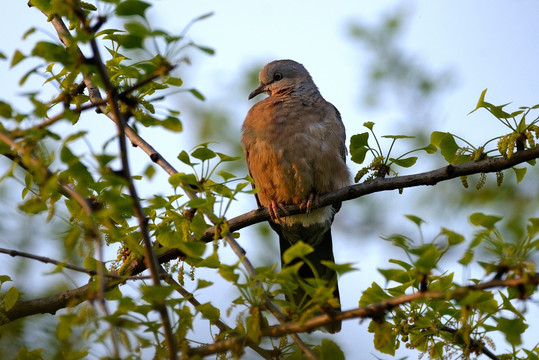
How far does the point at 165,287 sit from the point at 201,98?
2.00 ft

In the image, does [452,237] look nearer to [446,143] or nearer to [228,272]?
[228,272]

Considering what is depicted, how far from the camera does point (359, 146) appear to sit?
128 inches

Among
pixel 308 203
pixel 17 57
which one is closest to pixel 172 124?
pixel 17 57

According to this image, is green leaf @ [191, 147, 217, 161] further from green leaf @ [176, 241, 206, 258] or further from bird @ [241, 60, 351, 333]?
bird @ [241, 60, 351, 333]

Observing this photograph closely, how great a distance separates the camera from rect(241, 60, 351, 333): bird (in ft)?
15.9

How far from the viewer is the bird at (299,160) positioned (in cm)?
485

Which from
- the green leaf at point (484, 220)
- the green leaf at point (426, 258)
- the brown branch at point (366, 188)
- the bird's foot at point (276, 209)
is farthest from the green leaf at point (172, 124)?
the bird's foot at point (276, 209)

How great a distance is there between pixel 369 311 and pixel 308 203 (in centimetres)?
251

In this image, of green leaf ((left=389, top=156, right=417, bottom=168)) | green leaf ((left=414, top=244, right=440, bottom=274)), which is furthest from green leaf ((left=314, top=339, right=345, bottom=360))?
green leaf ((left=389, top=156, right=417, bottom=168))

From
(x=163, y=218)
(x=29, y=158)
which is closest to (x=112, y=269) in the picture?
(x=163, y=218)

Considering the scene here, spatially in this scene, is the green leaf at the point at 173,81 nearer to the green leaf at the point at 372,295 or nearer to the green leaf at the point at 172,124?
the green leaf at the point at 172,124

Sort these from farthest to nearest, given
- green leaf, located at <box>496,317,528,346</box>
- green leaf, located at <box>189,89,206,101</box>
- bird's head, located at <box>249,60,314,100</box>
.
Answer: bird's head, located at <box>249,60,314,100</box>
green leaf, located at <box>496,317,528,346</box>
green leaf, located at <box>189,89,206,101</box>

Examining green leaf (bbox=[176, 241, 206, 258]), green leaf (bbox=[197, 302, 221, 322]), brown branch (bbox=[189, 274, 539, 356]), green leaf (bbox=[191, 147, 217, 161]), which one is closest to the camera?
brown branch (bbox=[189, 274, 539, 356])

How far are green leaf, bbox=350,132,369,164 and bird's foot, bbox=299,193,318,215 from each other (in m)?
1.01
